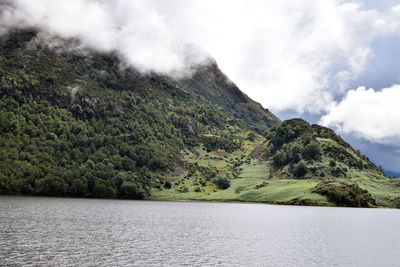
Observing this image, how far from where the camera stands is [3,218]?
88.4 meters

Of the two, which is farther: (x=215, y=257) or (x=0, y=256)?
(x=215, y=257)

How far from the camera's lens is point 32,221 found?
285 ft

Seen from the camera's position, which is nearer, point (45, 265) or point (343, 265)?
point (45, 265)

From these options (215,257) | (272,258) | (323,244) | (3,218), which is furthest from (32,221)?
(323,244)

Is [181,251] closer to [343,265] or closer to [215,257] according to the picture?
[215,257]

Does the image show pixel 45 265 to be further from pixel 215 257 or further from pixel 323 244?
pixel 323 244

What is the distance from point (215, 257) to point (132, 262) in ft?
49.1

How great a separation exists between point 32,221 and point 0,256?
4025 centimetres

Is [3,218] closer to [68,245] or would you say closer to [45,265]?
[68,245]

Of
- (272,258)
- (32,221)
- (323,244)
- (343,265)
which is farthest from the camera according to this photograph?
(32,221)

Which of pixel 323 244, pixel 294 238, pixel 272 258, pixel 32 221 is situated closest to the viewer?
pixel 272 258

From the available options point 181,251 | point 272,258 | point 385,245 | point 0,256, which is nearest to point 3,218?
point 0,256

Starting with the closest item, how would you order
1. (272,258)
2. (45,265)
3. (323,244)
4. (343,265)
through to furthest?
(45,265) → (343,265) → (272,258) → (323,244)

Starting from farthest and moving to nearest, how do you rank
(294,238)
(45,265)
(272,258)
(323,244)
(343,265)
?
(294,238) < (323,244) < (272,258) < (343,265) < (45,265)
